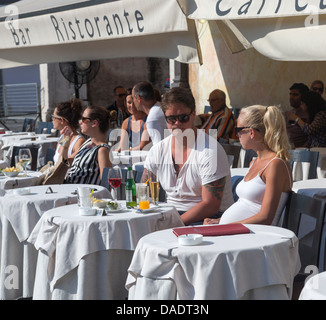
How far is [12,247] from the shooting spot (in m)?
4.98

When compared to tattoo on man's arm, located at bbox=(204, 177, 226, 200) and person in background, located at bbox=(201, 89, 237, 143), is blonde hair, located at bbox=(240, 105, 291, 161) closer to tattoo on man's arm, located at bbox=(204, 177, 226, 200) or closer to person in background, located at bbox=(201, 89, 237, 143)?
tattoo on man's arm, located at bbox=(204, 177, 226, 200)

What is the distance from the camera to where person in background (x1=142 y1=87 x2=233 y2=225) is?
458 cm

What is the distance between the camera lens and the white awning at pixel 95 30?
6.04 m

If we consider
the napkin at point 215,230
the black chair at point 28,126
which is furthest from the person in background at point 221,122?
the black chair at point 28,126

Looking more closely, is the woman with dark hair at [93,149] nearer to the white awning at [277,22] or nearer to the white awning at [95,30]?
the white awning at [95,30]

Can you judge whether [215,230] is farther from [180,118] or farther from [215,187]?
[180,118]

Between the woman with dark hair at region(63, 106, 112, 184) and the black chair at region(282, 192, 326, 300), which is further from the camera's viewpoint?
the woman with dark hair at region(63, 106, 112, 184)

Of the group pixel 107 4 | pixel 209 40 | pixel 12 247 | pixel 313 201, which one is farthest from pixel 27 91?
pixel 313 201

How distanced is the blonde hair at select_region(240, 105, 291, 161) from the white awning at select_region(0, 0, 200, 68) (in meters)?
1.70

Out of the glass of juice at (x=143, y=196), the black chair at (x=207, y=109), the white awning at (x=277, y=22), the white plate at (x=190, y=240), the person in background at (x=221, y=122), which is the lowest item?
the white plate at (x=190, y=240)

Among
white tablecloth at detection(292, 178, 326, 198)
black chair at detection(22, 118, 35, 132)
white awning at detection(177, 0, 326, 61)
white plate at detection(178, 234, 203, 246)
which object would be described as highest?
white awning at detection(177, 0, 326, 61)

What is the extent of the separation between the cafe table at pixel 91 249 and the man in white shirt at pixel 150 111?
10.6 ft

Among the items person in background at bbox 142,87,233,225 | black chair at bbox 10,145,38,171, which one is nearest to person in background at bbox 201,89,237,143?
black chair at bbox 10,145,38,171
